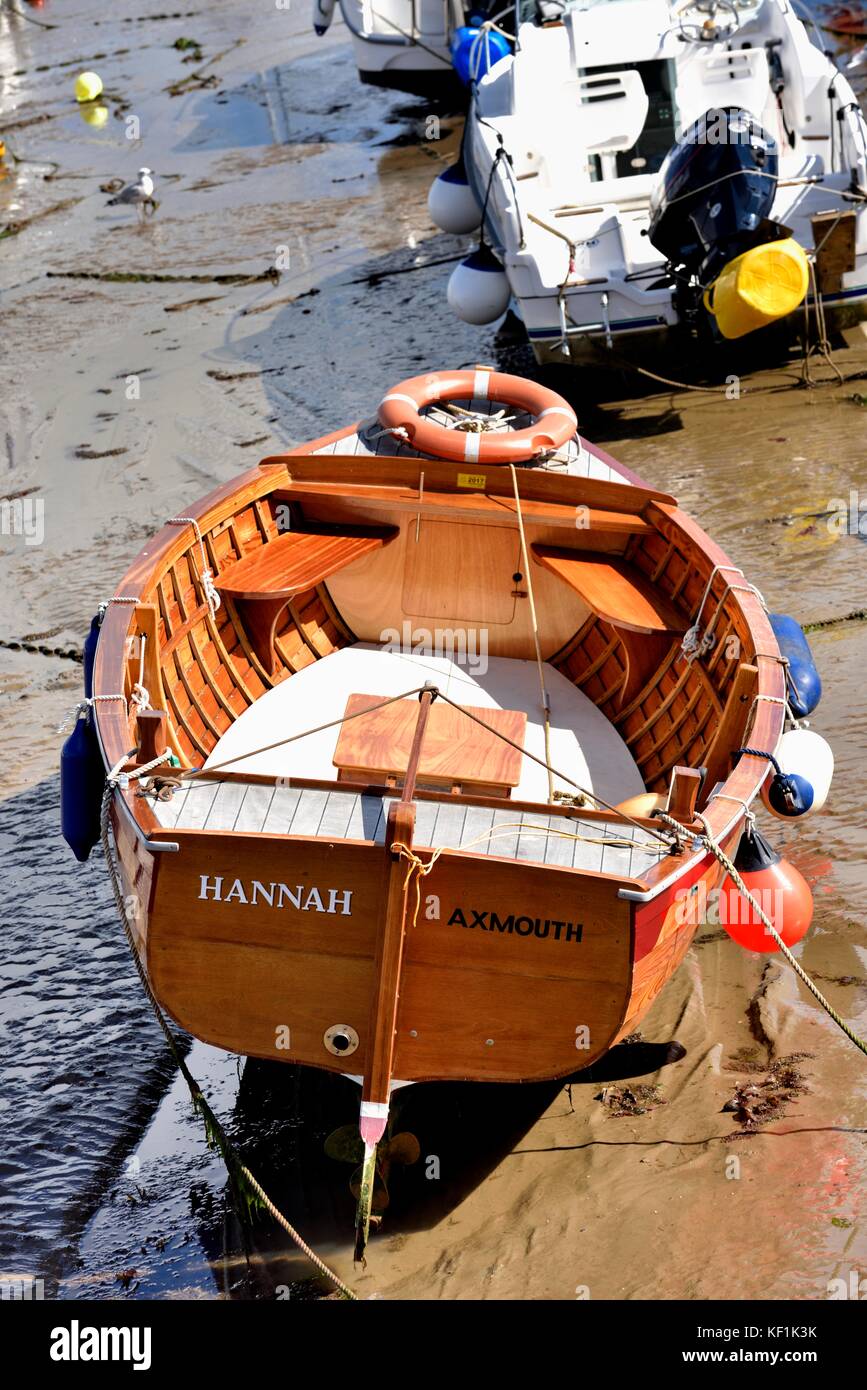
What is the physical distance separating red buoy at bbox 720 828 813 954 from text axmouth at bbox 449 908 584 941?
110 centimetres

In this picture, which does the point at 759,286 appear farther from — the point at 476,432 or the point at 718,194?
the point at 476,432

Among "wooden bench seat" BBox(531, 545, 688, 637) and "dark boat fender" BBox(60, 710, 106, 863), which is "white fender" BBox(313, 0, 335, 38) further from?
"dark boat fender" BBox(60, 710, 106, 863)

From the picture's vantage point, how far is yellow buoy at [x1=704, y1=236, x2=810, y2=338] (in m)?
8.50

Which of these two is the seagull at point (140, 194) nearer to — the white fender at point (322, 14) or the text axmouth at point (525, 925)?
the white fender at point (322, 14)

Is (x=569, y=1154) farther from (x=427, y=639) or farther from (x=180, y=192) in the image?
(x=180, y=192)

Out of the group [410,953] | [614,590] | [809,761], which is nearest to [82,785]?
[410,953]

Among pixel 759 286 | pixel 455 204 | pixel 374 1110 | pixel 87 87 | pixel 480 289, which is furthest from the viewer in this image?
pixel 87 87

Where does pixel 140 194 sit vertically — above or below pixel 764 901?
above

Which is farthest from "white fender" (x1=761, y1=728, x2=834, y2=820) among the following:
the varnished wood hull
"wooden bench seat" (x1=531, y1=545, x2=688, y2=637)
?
"wooden bench seat" (x1=531, y1=545, x2=688, y2=637)

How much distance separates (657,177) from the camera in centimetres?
944

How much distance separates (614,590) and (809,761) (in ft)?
4.19

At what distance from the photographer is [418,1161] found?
492cm

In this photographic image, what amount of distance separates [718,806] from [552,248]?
6.08 m

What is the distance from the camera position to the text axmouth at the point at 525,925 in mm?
4258
